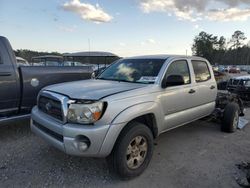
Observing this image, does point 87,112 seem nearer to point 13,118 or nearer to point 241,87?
point 13,118

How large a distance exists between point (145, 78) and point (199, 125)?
9.99 feet

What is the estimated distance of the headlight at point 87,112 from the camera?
306 centimetres

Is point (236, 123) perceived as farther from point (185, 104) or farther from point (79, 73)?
point (79, 73)

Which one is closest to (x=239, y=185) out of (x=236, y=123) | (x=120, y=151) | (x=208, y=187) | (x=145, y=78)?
(x=208, y=187)

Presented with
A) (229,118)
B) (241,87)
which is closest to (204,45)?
(241,87)

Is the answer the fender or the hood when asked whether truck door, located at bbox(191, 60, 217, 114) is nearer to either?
the hood

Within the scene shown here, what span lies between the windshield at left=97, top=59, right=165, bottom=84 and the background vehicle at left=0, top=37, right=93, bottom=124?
136 centimetres

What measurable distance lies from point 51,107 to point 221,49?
89111 millimetres

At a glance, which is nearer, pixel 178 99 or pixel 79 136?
pixel 79 136

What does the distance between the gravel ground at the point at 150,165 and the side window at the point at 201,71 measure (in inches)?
52.1

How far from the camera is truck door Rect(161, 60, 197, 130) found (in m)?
4.08

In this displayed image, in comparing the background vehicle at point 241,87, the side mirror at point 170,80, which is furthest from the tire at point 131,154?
the background vehicle at point 241,87

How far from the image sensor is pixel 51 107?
3.49 m

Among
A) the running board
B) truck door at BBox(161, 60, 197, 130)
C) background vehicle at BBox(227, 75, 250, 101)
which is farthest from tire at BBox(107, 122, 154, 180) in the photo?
background vehicle at BBox(227, 75, 250, 101)
